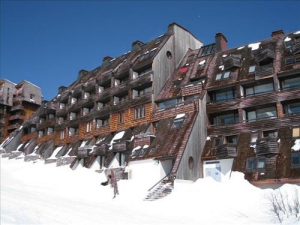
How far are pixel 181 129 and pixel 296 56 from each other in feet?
44.6

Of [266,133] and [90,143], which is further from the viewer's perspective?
[90,143]

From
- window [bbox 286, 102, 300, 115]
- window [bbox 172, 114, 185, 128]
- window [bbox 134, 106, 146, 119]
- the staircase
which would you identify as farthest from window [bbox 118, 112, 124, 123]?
window [bbox 286, 102, 300, 115]

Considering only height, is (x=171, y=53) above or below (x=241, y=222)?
above

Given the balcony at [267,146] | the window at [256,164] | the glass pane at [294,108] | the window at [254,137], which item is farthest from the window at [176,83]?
the window at [256,164]

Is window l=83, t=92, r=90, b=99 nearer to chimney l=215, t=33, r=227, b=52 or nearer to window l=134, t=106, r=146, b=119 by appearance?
window l=134, t=106, r=146, b=119

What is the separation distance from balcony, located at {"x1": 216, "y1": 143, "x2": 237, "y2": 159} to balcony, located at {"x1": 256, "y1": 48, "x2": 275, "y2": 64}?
10348 millimetres

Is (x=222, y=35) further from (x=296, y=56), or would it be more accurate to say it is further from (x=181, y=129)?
(x=181, y=129)

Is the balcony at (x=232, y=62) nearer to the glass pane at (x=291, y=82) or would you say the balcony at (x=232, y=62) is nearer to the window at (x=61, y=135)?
the glass pane at (x=291, y=82)

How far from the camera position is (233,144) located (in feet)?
103

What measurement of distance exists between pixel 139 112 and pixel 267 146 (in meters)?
17.6

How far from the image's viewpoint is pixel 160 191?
2645cm

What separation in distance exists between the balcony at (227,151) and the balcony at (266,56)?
10.3m

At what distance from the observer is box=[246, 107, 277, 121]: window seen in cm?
3294

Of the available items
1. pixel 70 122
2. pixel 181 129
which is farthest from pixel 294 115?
pixel 70 122
